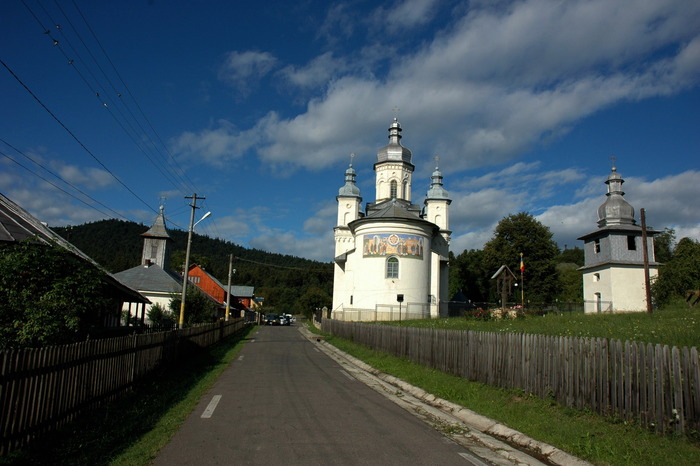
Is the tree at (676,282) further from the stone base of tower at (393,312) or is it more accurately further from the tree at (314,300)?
the tree at (314,300)

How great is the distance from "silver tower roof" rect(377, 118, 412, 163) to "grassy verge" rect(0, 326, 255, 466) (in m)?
51.8

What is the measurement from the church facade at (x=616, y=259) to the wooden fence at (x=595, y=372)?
30269 millimetres

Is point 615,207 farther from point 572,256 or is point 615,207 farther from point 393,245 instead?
point 572,256

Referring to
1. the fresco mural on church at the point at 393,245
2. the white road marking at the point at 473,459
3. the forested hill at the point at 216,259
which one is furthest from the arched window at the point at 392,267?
the white road marking at the point at 473,459

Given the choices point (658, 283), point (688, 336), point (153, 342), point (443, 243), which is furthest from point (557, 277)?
point (153, 342)

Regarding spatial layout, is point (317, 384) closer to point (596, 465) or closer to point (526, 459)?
point (526, 459)

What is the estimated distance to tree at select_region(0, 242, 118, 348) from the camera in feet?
28.6

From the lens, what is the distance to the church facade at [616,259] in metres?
38.3

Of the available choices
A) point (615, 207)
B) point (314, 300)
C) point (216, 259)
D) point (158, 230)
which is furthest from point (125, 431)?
point (216, 259)

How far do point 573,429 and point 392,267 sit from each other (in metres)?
40.9

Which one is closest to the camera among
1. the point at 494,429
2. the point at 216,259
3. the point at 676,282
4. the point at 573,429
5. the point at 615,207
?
the point at 573,429

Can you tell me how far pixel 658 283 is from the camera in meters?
35.1

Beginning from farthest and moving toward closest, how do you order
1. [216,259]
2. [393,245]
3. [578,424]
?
1. [216,259]
2. [393,245]
3. [578,424]

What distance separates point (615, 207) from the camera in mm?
40969
